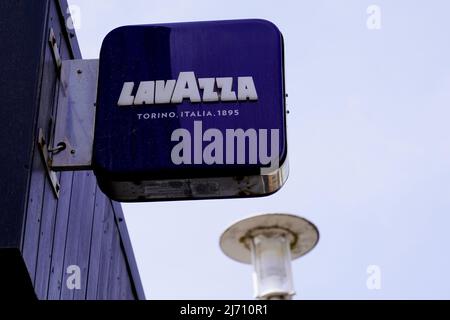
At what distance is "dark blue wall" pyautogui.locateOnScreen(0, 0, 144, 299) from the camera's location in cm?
701

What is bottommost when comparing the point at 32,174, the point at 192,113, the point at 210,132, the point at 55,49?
the point at 32,174

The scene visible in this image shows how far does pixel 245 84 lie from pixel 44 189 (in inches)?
52.9

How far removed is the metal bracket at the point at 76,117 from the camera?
24.4 ft

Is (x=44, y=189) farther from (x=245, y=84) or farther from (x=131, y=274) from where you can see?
(x=131, y=274)

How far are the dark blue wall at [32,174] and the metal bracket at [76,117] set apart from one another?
0.07 meters

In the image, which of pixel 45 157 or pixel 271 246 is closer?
pixel 45 157

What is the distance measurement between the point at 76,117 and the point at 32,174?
54 cm

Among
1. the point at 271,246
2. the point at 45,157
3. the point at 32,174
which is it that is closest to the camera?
the point at 32,174

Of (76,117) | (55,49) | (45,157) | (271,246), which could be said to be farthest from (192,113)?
(271,246)

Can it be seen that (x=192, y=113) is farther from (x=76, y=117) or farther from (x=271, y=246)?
(x=271, y=246)

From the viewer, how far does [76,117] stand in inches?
298

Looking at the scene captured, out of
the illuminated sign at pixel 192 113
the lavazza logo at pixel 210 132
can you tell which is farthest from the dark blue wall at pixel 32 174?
the lavazza logo at pixel 210 132

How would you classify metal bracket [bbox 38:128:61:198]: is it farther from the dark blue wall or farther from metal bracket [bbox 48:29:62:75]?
metal bracket [bbox 48:29:62:75]
